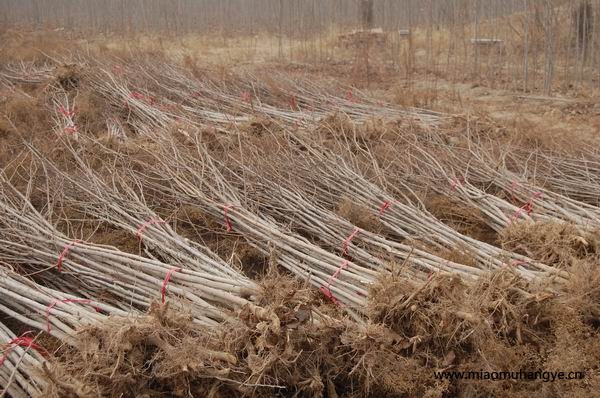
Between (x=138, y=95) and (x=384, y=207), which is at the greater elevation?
(x=138, y=95)

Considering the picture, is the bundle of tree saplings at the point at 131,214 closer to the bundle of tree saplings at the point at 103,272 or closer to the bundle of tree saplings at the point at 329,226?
the bundle of tree saplings at the point at 103,272

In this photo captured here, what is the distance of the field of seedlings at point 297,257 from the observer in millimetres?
2020

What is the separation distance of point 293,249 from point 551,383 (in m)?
1.31

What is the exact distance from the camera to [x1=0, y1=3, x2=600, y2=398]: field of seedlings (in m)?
2.02

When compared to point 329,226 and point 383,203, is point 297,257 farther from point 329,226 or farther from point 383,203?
point 383,203

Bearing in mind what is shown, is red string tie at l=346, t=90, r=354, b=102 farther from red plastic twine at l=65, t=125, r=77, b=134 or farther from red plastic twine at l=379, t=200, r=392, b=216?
red plastic twine at l=379, t=200, r=392, b=216

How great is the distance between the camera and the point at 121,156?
3.90 meters

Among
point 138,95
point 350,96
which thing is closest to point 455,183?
point 350,96

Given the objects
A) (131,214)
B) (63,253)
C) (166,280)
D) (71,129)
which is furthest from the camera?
(71,129)

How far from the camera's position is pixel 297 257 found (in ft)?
9.30

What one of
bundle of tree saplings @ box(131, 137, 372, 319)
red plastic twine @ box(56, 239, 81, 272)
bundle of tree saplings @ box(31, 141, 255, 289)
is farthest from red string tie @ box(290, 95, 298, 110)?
red plastic twine @ box(56, 239, 81, 272)

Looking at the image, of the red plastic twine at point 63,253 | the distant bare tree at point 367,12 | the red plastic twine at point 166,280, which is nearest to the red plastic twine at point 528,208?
the red plastic twine at point 166,280

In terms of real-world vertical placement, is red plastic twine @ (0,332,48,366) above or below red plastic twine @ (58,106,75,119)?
below

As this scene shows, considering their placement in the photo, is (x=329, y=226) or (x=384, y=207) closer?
(x=329, y=226)
